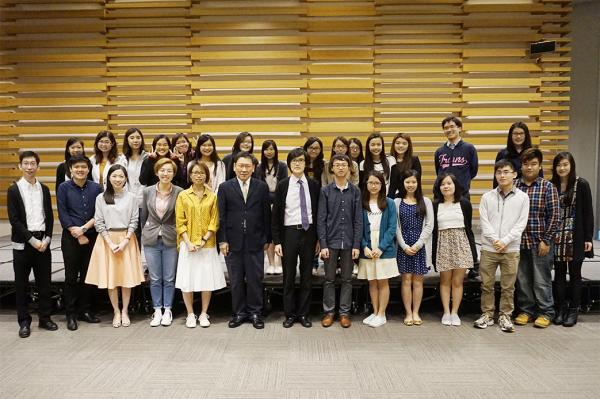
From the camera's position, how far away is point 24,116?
700 centimetres

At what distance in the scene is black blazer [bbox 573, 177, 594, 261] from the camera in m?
3.72

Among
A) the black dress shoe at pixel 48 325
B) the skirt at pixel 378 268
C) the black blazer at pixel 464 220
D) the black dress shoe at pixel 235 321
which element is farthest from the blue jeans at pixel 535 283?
the black dress shoe at pixel 48 325

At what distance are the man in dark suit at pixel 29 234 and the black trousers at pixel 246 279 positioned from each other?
1.50 metres

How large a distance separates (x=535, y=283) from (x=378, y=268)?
4.42ft

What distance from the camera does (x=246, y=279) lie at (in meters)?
3.86

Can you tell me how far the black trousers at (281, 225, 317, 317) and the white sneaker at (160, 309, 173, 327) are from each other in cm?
101

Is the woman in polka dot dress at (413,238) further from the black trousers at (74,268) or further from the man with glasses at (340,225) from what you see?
the black trousers at (74,268)

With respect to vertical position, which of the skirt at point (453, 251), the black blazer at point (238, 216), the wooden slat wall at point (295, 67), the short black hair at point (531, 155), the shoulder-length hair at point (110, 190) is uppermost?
the wooden slat wall at point (295, 67)

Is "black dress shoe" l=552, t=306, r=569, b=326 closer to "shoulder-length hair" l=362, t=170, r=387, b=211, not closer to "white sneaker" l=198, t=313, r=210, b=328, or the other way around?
"shoulder-length hair" l=362, t=170, r=387, b=211

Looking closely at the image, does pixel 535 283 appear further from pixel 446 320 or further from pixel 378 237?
pixel 378 237

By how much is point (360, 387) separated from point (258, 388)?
0.61 metres

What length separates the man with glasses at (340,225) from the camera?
147 inches

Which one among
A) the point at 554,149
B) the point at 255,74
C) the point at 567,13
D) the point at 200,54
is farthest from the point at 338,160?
the point at 567,13

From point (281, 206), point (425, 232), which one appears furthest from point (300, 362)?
point (425, 232)
